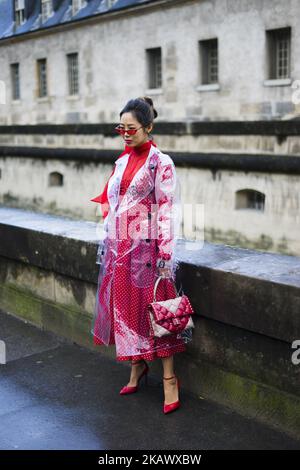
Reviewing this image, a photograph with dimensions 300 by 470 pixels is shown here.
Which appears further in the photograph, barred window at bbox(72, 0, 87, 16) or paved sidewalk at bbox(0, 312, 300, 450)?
barred window at bbox(72, 0, 87, 16)

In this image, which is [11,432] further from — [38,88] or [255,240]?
[38,88]

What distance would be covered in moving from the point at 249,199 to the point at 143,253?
13.5 m

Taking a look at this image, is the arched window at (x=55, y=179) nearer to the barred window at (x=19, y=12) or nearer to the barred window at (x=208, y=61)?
the barred window at (x=19, y=12)

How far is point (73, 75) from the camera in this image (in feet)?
74.4

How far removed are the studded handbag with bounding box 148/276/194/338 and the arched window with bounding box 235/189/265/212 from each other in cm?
1338

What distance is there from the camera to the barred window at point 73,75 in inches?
886

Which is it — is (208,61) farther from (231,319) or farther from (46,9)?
(231,319)

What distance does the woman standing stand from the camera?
350 centimetres

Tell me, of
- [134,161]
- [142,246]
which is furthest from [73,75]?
[142,246]

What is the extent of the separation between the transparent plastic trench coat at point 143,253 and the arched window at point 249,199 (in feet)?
43.2

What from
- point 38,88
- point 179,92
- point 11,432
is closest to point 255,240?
point 179,92

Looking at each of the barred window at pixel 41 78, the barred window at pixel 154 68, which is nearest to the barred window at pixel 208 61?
the barred window at pixel 154 68

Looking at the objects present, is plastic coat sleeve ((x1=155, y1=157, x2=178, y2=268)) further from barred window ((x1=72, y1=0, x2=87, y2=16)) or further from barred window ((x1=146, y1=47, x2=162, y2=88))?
barred window ((x1=72, y1=0, x2=87, y2=16))

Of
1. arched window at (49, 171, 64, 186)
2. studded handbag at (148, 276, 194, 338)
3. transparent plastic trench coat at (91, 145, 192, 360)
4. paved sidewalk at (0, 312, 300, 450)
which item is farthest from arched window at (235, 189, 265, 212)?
studded handbag at (148, 276, 194, 338)
